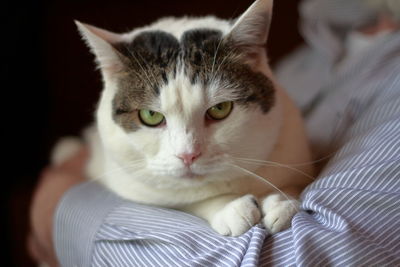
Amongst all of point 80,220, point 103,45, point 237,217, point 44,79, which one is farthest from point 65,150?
point 237,217

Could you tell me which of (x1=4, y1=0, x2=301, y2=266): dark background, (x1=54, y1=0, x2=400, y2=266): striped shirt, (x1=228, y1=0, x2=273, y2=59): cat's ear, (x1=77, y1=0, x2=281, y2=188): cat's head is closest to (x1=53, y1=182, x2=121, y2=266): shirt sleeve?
(x1=54, y1=0, x2=400, y2=266): striped shirt

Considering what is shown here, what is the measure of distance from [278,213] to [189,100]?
0.30 m

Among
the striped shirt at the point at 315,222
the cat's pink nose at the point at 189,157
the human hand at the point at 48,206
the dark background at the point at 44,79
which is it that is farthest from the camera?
the dark background at the point at 44,79

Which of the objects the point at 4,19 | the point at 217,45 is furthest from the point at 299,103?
the point at 4,19

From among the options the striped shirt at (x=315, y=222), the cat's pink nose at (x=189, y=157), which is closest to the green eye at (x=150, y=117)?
the cat's pink nose at (x=189, y=157)

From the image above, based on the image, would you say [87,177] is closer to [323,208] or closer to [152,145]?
[152,145]

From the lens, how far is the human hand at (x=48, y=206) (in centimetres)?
141

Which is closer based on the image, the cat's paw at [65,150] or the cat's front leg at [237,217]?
the cat's front leg at [237,217]

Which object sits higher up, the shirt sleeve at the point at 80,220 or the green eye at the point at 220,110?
the green eye at the point at 220,110

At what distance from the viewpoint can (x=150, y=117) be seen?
0.93m

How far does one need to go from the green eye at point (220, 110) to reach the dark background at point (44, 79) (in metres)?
1.25

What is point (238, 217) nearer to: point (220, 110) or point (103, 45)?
point (220, 110)

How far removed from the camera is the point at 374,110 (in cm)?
99

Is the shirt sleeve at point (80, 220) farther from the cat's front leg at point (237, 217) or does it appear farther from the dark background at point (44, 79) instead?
the dark background at point (44, 79)
